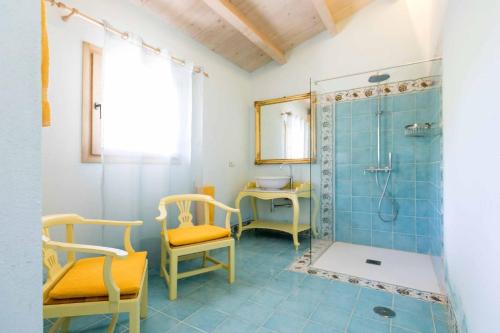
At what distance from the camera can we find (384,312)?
1587mm

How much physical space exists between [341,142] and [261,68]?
1618 millimetres

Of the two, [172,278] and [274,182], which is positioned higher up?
[274,182]

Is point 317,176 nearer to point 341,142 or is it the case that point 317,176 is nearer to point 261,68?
point 341,142

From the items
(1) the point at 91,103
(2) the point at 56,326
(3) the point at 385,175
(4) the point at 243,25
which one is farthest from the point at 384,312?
(4) the point at 243,25

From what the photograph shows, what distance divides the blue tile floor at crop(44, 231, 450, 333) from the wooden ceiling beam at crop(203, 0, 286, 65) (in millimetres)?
2392

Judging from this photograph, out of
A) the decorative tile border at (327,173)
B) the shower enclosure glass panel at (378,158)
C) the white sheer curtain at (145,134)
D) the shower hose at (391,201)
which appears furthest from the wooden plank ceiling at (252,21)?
the shower hose at (391,201)

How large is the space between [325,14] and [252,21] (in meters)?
0.78

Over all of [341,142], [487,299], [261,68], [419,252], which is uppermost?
[261,68]

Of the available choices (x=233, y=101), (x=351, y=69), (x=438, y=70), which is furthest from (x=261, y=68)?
(x=438, y=70)

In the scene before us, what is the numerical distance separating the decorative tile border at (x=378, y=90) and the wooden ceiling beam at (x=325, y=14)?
74 centimetres

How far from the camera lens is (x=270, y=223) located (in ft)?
10.9

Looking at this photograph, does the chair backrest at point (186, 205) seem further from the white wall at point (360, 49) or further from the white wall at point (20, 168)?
the white wall at point (20, 168)

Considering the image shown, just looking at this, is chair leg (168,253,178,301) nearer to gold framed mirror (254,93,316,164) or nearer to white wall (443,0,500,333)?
white wall (443,0,500,333)

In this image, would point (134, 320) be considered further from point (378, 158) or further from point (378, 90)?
point (378, 90)
